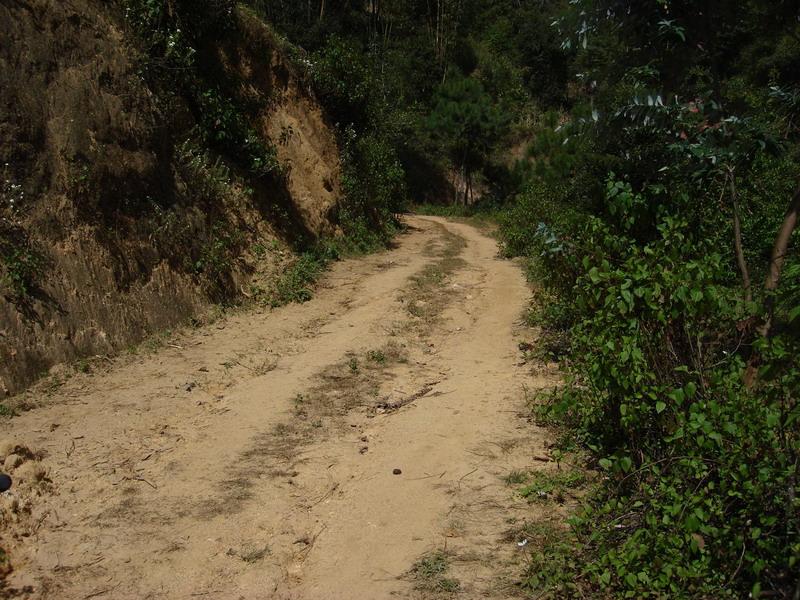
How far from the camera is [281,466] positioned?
5328mm

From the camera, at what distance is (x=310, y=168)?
1358 cm

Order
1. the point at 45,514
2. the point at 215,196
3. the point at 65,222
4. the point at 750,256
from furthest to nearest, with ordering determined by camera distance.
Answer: the point at 215,196 < the point at 750,256 < the point at 65,222 < the point at 45,514

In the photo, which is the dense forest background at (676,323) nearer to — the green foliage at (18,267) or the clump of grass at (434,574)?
the clump of grass at (434,574)

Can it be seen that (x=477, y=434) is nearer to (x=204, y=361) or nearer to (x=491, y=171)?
(x=204, y=361)

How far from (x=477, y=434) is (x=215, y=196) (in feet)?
20.0

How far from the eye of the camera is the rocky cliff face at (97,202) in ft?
22.8

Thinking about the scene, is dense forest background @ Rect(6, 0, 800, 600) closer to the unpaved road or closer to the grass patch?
the unpaved road

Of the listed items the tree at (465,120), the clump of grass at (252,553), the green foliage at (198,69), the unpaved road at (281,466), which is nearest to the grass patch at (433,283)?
the unpaved road at (281,466)

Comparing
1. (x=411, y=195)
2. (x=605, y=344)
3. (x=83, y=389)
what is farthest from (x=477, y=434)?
(x=411, y=195)

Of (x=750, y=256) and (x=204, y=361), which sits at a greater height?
(x=750, y=256)

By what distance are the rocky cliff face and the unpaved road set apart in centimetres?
61

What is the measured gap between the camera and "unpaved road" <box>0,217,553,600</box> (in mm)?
4031

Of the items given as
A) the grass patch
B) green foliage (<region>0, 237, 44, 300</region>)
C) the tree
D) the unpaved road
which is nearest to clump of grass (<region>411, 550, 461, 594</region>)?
the unpaved road

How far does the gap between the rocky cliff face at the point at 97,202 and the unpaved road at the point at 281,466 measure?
24.0 inches
